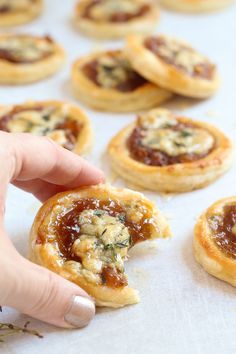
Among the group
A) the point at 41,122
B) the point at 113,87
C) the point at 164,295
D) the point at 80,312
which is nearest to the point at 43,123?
the point at 41,122

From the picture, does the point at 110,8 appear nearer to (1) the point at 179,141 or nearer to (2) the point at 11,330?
(1) the point at 179,141

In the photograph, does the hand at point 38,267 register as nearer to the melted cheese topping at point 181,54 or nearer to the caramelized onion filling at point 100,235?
the caramelized onion filling at point 100,235

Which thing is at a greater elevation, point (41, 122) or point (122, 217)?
A: point (122, 217)

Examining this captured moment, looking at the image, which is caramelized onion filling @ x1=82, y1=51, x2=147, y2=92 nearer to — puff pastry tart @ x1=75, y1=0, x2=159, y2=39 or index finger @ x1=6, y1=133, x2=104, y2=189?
puff pastry tart @ x1=75, y1=0, x2=159, y2=39

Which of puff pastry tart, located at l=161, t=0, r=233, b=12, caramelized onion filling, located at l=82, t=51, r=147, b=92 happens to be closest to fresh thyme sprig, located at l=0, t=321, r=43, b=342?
caramelized onion filling, located at l=82, t=51, r=147, b=92

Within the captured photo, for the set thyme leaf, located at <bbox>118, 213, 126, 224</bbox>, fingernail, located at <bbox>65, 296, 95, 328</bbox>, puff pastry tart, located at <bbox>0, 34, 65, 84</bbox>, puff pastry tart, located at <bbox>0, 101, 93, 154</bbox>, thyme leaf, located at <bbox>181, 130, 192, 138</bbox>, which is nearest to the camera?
fingernail, located at <bbox>65, 296, 95, 328</bbox>

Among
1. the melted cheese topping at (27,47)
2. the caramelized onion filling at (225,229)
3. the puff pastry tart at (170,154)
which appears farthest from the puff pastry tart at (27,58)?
the caramelized onion filling at (225,229)

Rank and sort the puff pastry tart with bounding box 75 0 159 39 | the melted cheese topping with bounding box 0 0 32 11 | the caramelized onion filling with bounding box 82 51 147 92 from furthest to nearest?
1. the melted cheese topping with bounding box 0 0 32 11
2. the puff pastry tart with bounding box 75 0 159 39
3. the caramelized onion filling with bounding box 82 51 147 92
